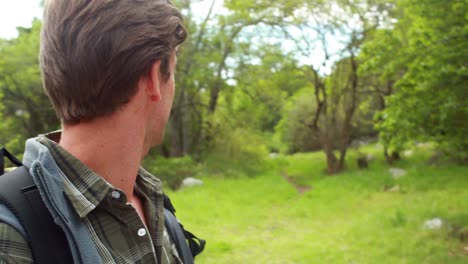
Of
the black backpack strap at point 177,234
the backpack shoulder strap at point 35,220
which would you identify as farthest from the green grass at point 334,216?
the backpack shoulder strap at point 35,220

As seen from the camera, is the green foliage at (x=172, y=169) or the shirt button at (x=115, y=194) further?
the green foliage at (x=172, y=169)

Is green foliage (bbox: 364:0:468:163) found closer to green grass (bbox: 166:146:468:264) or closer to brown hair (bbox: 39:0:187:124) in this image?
green grass (bbox: 166:146:468:264)

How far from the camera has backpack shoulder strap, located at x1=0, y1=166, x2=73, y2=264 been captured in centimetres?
84

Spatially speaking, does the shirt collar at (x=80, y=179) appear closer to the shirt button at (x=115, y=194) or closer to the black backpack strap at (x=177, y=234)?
the shirt button at (x=115, y=194)

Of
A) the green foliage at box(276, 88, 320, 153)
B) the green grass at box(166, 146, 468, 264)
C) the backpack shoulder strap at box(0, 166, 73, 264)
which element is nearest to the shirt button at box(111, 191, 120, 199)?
the backpack shoulder strap at box(0, 166, 73, 264)

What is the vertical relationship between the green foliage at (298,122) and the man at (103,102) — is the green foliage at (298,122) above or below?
below

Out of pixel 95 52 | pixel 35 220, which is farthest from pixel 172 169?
pixel 35 220

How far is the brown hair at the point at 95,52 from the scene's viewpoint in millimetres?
1063

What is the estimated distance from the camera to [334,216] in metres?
10.8

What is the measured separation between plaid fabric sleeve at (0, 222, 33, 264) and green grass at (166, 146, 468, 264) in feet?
20.7

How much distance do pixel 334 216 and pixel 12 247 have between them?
34.7ft

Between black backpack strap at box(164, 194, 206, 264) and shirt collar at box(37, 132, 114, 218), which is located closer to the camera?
shirt collar at box(37, 132, 114, 218)

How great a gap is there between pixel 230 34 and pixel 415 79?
10926 mm

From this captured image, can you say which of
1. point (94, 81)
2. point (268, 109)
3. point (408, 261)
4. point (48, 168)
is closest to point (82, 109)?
point (94, 81)
